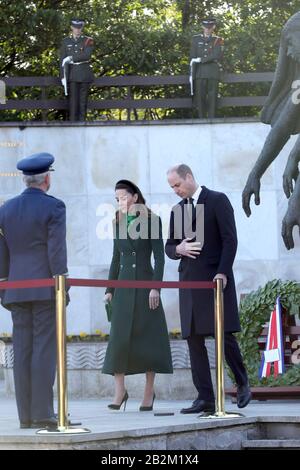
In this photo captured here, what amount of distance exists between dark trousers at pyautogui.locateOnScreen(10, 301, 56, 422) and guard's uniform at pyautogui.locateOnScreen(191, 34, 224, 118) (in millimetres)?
12172

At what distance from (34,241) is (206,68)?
1220 centimetres

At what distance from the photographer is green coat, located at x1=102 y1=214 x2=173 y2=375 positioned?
10109 mm

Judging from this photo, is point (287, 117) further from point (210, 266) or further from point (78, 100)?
point (78, 100)

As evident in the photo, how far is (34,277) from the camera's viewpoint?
325 inches

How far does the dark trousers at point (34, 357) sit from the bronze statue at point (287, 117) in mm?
1524

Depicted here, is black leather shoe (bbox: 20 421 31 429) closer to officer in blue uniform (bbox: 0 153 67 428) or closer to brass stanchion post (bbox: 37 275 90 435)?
officer in blue uniform (bbox: 0 153 67 428)

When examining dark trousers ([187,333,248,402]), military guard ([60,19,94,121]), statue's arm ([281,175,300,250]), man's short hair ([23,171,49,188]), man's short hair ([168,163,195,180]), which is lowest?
dark trousers ([187,333,248,402])

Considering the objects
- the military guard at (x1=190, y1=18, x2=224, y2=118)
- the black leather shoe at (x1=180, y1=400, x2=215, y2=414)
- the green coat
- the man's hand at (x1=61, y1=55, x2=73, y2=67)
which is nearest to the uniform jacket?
the black leather shoe at (x1=180, y1=400, x2=215, y2=414)

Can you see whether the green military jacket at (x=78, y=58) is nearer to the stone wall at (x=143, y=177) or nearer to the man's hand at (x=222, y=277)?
the stone wall at (x=143, y=177)

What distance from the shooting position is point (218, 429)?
27.8 feet

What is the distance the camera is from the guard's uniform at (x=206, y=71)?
2009cm

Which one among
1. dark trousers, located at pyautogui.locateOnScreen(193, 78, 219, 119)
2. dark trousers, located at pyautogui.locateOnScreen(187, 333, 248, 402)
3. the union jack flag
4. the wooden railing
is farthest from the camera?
the wooden railing

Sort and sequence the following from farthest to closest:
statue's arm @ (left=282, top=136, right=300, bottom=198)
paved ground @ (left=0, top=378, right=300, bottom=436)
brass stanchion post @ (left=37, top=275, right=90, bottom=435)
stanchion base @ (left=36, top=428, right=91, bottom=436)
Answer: statue's arm @ (left=282, top=136, right=300, bottom=198), paved ground @ (left=0, top=378, right=300, bottom=436), brass stanchion post @ (left=37, top=275, right=90, bottom=435), stanchion base @ (left=36, top=428, right=91, bottom=436)
